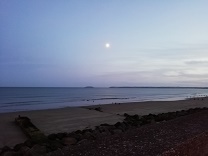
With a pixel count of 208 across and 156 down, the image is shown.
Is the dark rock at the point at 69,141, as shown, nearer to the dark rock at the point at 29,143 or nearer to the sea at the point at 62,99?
the dark rock at the point at 29,143

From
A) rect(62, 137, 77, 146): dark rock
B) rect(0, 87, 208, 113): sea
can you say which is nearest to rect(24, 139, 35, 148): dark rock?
rect(62, 137, 77, 146): dark rock

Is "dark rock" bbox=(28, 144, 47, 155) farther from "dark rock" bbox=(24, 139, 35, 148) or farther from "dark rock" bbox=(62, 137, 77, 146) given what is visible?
"dark rock" bbox=(62, 137, 77, 146)

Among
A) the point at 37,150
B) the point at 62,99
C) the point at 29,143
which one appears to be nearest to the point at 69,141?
the point at 29,143

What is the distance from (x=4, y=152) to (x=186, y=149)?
5041 millimetres

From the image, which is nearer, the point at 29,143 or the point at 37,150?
the point at 37,150

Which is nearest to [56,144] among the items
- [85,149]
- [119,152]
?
[85,149]

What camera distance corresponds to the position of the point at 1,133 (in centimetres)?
1186

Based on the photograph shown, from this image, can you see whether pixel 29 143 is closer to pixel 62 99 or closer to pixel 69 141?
Result: pixel 69 141

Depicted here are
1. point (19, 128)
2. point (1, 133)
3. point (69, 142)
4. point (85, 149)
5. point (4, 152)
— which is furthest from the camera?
point (19, 128)

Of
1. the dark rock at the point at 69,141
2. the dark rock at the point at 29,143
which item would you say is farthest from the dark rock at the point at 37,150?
the dark rock at the point at 69,141

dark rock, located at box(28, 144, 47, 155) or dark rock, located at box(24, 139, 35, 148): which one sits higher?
dark rock, located at box(28, 144, 47, 155)

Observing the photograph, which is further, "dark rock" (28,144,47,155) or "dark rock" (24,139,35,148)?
"dark rock" (24,139,35,148)

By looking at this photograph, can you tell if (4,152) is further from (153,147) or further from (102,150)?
(153,147)

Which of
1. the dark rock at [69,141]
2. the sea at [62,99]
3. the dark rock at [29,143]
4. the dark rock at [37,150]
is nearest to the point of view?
the dark rock at [37,150]
